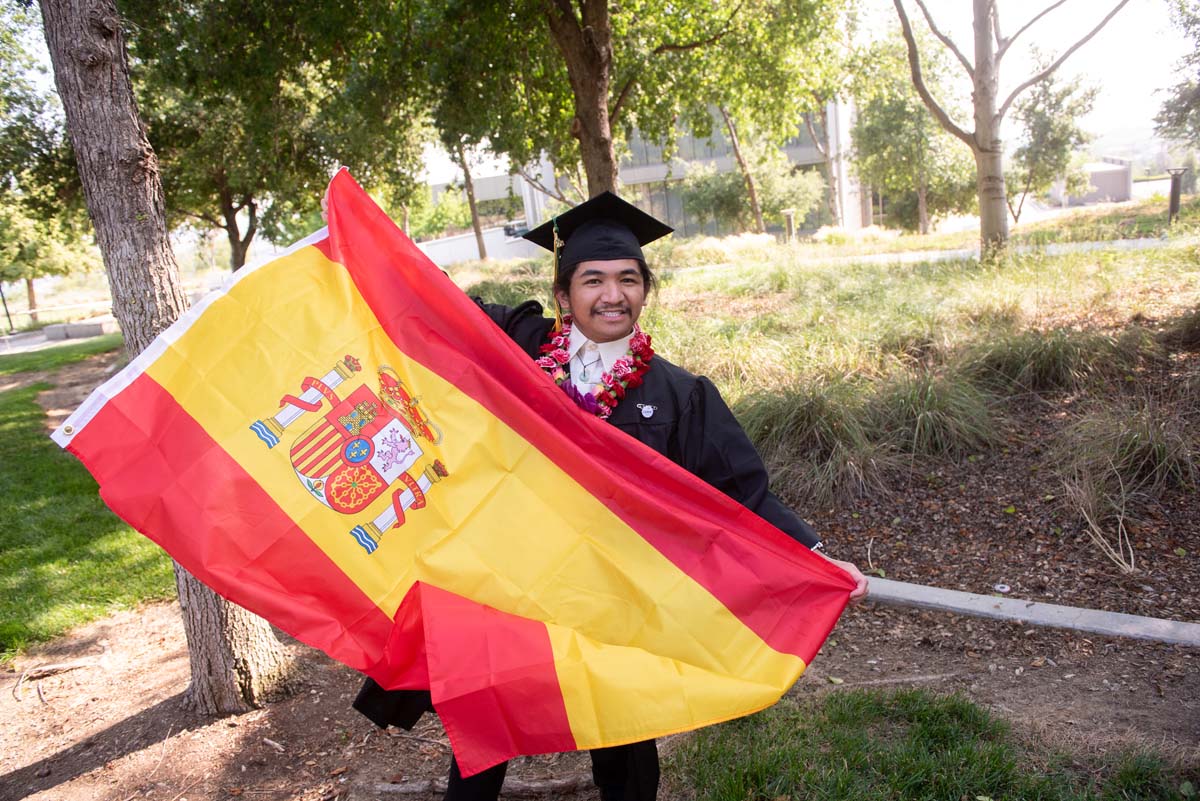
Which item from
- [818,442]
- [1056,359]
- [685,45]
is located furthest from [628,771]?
[685,45]

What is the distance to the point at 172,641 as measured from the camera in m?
4.73

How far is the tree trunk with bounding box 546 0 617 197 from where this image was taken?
8.36 meters

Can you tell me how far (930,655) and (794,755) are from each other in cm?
122

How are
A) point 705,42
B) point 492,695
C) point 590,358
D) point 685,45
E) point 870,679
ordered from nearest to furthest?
1. point 492,695
2. point 590,358
3. point 870,679
4. point 685,45
5. point 705,42

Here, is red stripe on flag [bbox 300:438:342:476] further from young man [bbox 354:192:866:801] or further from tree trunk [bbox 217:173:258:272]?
tree trunk [bbox 217:173:258:272]

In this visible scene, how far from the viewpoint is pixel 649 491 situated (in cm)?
254

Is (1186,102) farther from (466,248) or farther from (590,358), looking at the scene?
(466,248)

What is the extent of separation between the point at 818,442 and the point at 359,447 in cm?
417

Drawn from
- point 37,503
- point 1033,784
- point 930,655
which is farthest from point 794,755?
point 37,503

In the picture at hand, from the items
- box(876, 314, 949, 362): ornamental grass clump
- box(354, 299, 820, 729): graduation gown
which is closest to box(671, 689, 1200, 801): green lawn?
box(354, 299, 820, 729): graduation gown

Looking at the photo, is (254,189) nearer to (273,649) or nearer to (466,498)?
(273,649)

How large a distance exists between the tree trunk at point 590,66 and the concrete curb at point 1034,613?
17.9 ft

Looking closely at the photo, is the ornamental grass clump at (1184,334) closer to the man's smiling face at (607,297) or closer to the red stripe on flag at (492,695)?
the man's smiling face at (607,297)

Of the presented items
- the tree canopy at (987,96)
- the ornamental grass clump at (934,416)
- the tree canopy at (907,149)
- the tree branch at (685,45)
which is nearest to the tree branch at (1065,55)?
the tree canopy at (987,96)
